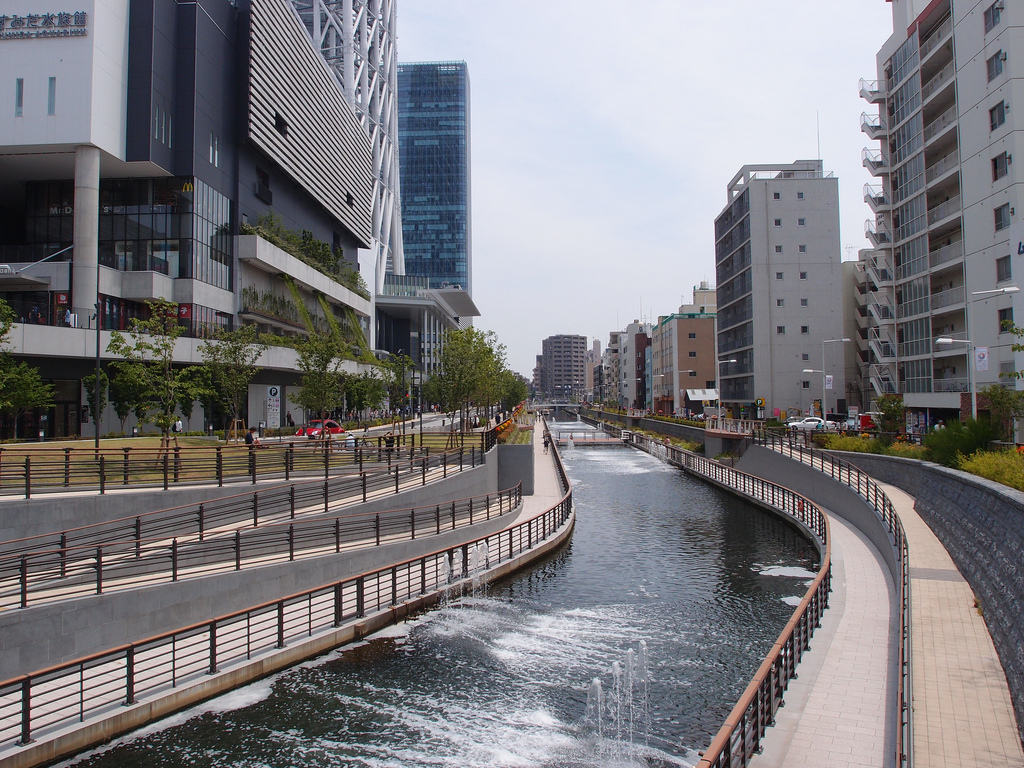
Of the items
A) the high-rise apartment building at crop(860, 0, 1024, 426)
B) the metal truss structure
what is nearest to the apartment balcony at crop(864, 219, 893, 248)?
the high-rise apartment building at crop(860, 0, 1024, 426)

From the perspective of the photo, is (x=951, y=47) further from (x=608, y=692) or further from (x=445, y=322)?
(x=445, y=322)

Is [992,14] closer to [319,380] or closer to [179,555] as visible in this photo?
[319,380]

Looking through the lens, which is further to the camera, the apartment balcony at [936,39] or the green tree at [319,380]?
the apartment balcony at [936,39]

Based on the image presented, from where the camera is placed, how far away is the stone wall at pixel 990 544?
420 inches

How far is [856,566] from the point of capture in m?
19.9

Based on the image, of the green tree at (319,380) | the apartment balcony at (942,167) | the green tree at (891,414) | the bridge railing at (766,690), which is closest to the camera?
the bridge railing at (766,690)

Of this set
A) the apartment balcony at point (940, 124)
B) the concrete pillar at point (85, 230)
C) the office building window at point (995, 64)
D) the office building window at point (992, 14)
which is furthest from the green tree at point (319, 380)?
the office building window at point (992, 14)

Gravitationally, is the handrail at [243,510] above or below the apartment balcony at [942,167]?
below

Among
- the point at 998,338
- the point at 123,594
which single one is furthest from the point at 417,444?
the point at 998,338

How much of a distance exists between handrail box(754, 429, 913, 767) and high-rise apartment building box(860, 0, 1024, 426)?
8.52 metres

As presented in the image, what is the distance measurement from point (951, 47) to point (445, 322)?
105 meters

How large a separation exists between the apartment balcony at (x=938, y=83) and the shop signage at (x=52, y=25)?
5176cm

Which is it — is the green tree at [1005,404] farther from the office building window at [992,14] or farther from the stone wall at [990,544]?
the office building window at [992,14]

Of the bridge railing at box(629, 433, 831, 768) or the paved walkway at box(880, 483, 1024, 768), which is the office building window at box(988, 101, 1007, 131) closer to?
the bridge railing at box(629, 433, 831, 768)
